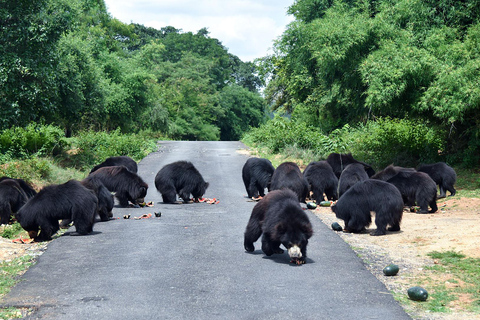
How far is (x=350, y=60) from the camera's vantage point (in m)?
23.1

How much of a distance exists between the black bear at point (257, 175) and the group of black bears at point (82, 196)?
138cm

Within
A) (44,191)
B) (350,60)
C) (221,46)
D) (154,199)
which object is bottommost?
(154,199)

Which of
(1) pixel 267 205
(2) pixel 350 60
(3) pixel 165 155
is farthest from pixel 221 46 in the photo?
(1) pixel 267 205

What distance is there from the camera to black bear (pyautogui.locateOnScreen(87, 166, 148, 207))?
45.9ft

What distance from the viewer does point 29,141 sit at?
844 inches

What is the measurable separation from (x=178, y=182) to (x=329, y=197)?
425 centimetres

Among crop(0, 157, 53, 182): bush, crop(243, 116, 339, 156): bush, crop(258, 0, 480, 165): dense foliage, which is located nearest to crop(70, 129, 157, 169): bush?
crop(0, 157, 53, 182): bush

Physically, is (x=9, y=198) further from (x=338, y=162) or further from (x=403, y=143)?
(x=403, y=143)

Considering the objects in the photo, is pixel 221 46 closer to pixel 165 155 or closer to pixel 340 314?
pixel 165 155

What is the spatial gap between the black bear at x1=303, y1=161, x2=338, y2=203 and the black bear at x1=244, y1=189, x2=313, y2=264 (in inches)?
235

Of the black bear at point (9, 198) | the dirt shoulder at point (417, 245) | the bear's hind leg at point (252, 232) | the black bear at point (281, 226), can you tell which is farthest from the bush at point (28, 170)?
the black bear at point (281, 226)

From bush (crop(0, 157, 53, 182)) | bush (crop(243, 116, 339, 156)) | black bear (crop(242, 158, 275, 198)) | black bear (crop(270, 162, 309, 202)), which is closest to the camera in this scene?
black bear (crop(270, 162, 309, 202))

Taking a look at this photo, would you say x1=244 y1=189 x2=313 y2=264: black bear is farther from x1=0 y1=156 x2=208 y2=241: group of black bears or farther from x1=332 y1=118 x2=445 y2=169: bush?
x1=332 y1=118 x2=445 y2=169: bush

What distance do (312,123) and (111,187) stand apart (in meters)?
24.4
